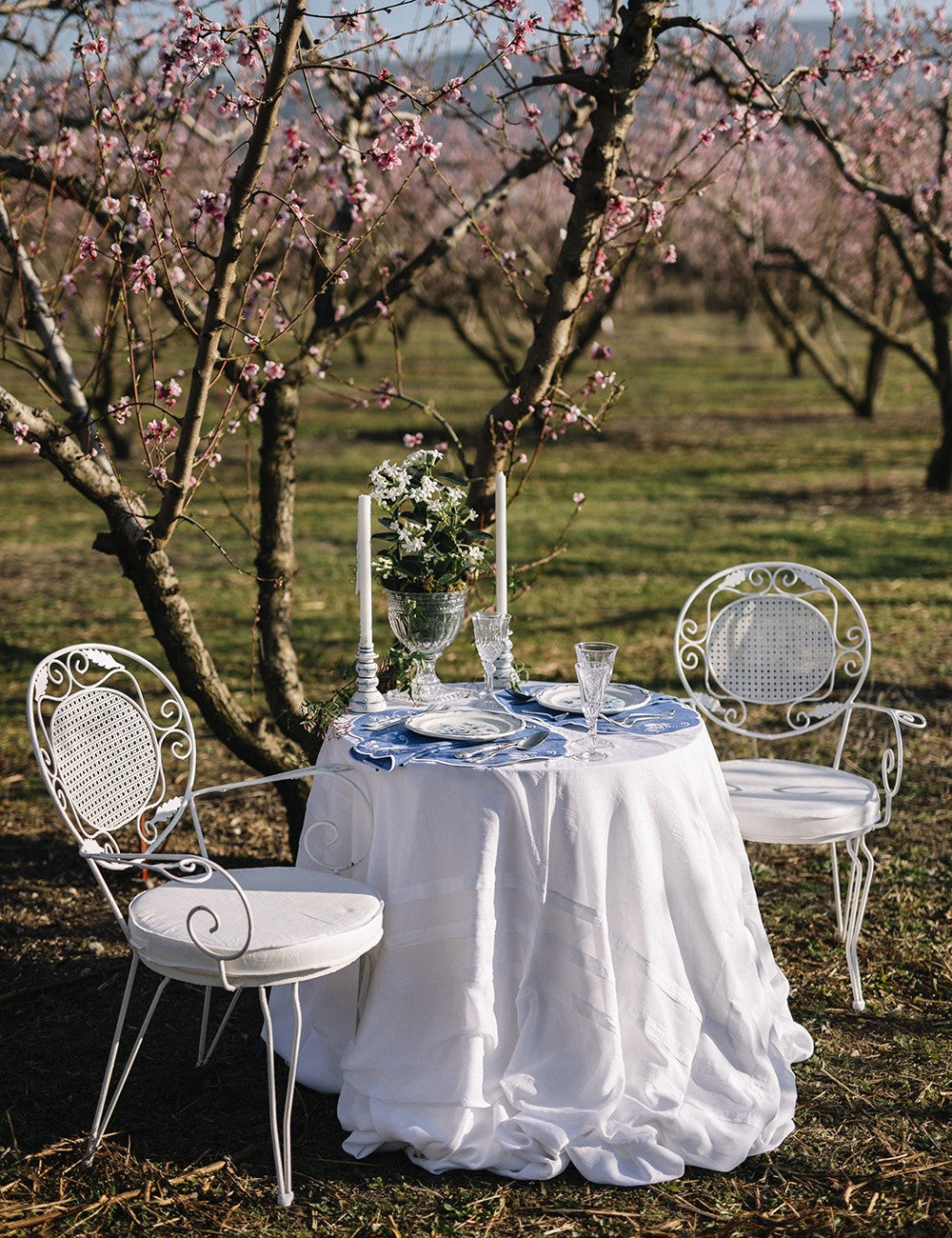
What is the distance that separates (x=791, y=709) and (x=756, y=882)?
0.64 metres

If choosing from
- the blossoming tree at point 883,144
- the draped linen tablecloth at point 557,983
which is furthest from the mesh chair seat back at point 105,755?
the blossoming tree at point 883,144

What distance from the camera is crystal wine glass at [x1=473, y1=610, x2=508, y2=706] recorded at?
3.46m

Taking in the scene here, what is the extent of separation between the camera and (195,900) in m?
3.14

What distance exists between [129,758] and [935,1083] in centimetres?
225

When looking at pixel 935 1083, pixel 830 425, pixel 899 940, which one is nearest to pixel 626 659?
pixel 899 940

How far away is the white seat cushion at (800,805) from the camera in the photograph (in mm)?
3666

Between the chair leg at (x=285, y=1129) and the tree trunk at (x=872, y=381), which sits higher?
the tree trunk at (x=872, y=381)

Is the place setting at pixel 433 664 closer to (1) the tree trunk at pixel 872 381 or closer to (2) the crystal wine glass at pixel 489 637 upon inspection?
(2) the crystal wine glass at pixel 489 637

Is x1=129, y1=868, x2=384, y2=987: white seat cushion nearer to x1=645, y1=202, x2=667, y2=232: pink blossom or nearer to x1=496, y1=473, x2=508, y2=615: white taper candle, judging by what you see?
x1=496, y1=473, x2=508, y2=615: white taper candle

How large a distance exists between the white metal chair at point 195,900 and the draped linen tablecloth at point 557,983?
0.15 meters

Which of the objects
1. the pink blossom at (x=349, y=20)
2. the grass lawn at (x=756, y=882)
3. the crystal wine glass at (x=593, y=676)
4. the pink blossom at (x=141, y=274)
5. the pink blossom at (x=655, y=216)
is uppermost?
the pink blossom at (x=349, y=20)

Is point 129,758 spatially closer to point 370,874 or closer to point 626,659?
point 370,874

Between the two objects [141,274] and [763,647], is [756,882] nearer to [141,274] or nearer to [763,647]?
[763,647]

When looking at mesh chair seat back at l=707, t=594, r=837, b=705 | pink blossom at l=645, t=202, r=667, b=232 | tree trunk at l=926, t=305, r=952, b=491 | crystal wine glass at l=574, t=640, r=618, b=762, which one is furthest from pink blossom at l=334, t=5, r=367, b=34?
tree trunk at l=926, t=305, r=952, b=491
